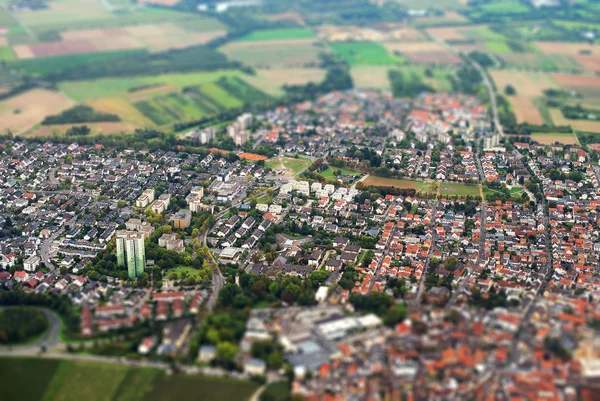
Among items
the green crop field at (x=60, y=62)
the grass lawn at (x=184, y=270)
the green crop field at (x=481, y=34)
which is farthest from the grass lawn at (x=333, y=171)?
the green crop field at (x=481, y=34)

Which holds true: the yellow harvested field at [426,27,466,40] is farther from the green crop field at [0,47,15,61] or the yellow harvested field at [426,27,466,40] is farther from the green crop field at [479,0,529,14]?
the green crop field at [0,47,15,61]

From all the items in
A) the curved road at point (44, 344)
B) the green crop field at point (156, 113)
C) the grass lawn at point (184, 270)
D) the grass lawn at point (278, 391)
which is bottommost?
the green crop field at point (156, 113)

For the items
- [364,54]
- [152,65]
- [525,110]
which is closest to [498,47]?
[364,54]

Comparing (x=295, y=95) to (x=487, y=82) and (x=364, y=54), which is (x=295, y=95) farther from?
(x=487, y=82)

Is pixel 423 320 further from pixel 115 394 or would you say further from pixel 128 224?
pixel 128 224

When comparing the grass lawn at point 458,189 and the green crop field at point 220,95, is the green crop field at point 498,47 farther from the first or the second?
the grass lawn at point 458,189

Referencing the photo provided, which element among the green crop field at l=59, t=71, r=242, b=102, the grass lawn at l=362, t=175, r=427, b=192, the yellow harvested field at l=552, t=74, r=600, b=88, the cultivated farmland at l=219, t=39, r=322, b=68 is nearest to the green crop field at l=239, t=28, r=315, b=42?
the cultivated farmland at l=219, t=39, r=322, b=68
